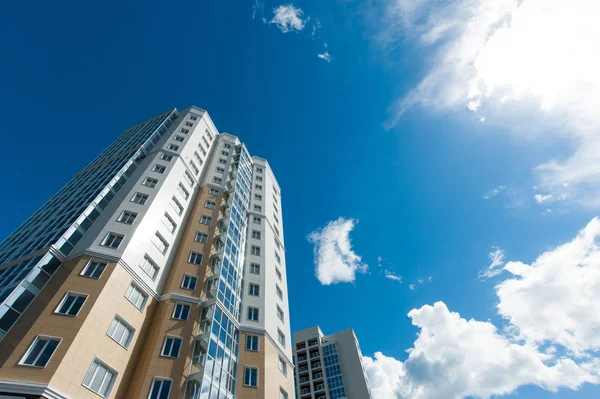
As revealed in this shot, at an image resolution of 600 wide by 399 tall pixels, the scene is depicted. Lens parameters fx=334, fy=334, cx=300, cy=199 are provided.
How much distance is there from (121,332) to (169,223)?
13833 millimetres

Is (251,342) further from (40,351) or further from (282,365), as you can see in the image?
(40,351)

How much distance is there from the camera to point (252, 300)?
3816 cm

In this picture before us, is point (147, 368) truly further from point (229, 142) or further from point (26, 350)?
point (229, 142)

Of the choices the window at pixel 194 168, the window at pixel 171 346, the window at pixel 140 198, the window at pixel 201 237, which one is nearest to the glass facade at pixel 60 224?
the window at pixel 140 198

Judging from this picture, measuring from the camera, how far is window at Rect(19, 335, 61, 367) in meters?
19.8

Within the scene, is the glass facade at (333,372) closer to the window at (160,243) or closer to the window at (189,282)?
the window at (189,282)

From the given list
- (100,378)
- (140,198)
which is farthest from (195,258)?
(100,378)

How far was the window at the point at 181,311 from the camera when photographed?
29.6 metres

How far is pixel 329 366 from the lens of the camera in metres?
81.1

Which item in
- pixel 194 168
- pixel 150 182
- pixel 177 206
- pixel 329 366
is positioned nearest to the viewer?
pixel 150 182

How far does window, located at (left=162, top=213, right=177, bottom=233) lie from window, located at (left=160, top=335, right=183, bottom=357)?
1268 centimetres

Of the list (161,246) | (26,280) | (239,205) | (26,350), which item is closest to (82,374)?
(26,350)

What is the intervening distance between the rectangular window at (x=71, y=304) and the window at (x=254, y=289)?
59.6 feet

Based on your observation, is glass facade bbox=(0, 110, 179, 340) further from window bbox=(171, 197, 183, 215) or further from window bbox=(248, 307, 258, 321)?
window bbox=(248, 307, 258, 321)
